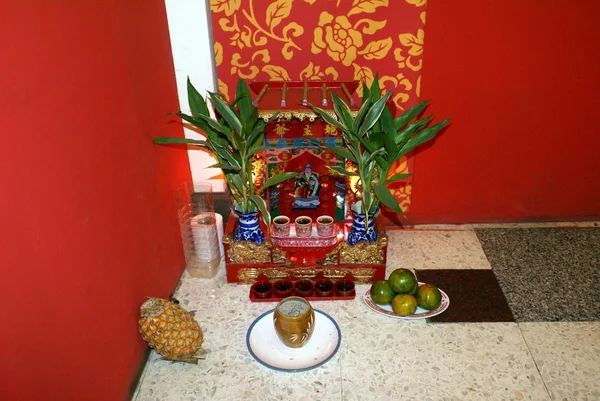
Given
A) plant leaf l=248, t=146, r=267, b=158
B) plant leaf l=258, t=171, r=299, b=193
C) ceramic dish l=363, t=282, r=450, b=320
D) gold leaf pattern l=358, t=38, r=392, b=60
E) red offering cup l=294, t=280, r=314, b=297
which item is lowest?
ceramic dish l=363, t=282, r=450, b=320

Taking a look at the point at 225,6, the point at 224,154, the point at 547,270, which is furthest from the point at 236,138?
the point at 547,270

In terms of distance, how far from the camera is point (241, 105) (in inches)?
60.1

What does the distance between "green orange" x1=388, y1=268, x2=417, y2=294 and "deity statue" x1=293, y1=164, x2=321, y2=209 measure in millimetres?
423

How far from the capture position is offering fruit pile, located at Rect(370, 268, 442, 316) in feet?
4.94

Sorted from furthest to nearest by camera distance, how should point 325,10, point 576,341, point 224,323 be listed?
1. point 325,10
2. point 224,323
3. point 576,341

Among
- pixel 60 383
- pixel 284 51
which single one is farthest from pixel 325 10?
pixel 60 383

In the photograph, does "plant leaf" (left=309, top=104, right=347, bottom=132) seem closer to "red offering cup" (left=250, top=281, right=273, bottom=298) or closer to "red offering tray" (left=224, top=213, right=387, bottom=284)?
"red offering tray" (left=224, top=213, right=387, bottom=284)

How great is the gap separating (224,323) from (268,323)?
16 centimetres

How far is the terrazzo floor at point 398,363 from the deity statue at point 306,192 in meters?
0.37

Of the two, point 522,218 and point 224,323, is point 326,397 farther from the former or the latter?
point 522,218

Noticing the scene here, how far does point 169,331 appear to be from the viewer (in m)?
1.32

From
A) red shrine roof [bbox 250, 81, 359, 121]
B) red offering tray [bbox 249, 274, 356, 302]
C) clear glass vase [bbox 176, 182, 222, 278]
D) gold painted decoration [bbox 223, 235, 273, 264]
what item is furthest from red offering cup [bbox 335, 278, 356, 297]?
red shrine roof [bbox 250, 81, 359, 121]

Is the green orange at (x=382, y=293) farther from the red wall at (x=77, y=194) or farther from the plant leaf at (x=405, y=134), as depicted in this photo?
the red wall at (x=77, y=194)

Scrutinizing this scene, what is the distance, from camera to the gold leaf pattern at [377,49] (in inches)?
68.7
